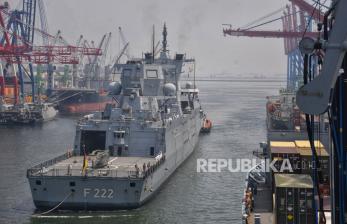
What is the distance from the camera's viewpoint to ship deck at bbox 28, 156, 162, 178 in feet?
92.7

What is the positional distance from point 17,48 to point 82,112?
28.4 meters

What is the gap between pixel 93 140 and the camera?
36375mm

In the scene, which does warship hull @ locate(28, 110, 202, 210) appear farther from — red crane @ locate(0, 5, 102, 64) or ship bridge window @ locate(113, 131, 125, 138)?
red crane @ locate(0, 5, 102, 64)

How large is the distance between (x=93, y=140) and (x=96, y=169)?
6.97 metres

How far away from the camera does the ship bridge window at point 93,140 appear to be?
117ft

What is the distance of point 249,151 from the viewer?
50156 mm

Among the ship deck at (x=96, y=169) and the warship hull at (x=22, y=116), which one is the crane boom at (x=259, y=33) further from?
the ship deck at (x=96, y=169)

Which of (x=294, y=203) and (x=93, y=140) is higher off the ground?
(x=93, y=140)

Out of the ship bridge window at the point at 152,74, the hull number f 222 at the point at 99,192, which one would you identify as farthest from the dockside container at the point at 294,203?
the ship bridge window at the point at 152,74

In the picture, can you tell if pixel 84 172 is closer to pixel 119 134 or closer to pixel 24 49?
pixel 119 134

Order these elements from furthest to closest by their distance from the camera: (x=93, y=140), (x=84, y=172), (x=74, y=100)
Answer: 1. (x=74, y=100)
2. (x=93, y=140)
3. (x=84, y=172)

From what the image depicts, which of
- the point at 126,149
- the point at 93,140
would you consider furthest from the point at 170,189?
the point at 93,140

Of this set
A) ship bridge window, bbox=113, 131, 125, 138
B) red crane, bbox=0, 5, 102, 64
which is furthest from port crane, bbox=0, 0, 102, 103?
ship bridge window, bbox=113, 131, 125, 138

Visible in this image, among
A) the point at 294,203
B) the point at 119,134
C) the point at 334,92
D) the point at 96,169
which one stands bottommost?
the point at 96,169
